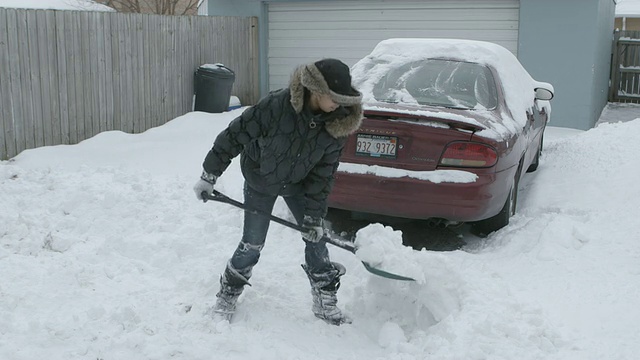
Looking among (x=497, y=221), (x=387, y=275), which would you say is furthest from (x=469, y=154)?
(x=387, y=275)

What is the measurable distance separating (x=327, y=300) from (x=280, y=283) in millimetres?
639

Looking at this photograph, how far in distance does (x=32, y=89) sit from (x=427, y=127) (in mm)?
5261

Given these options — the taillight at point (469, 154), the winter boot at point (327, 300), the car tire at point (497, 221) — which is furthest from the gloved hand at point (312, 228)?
the car tire at point (497, 221)

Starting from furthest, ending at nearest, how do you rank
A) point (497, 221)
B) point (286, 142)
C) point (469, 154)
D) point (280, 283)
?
point (497, 221)
point (469, 154)
point (280, 283)
point (286, 142)

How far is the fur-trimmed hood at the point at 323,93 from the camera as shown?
3.67 metres

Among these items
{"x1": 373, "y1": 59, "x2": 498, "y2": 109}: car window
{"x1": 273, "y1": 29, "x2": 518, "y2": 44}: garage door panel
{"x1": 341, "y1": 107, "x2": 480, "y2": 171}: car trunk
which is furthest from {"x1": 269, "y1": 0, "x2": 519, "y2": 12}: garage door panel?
{"x1": 341, "y1": 107, "x2": 480, "y2": 171}: car trunk

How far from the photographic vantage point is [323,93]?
12.1 feet

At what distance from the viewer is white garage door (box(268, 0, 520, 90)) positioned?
12.3 meters

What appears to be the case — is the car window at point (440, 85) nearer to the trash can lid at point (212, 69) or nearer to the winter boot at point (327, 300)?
the winter boot at point (327, 300)

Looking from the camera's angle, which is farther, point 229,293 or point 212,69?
point 212,69

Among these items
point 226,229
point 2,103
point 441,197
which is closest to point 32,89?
point 2,103

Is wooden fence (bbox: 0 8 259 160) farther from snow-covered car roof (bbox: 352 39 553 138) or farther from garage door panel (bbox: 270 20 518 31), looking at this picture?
snow-covered car roof (bbox: 352 39 553 138)

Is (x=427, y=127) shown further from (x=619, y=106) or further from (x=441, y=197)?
(x=619, y=106)

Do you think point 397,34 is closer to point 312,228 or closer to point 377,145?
point 377,145
